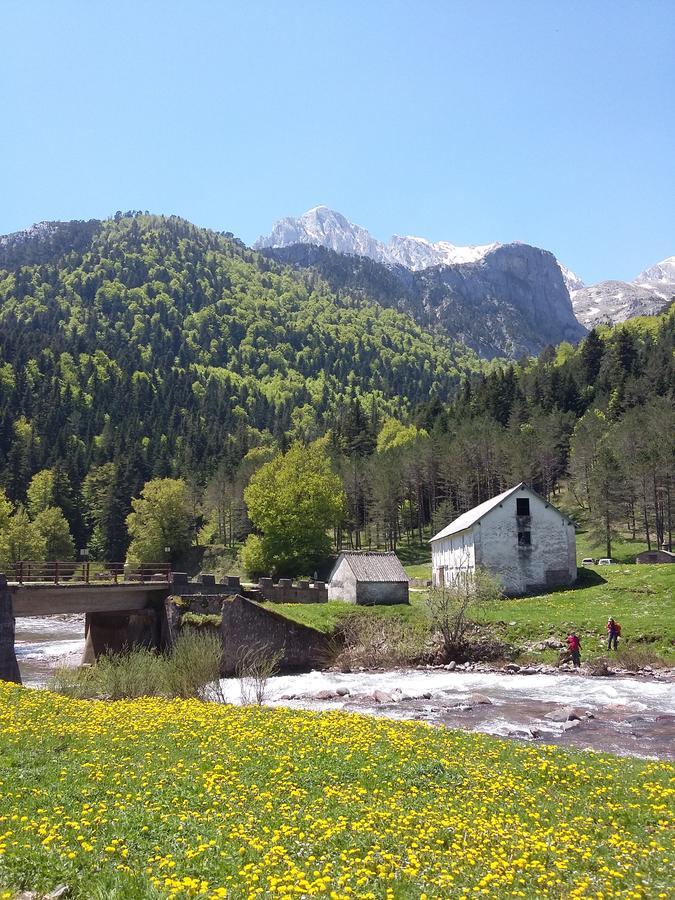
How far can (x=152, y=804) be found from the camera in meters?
11.1

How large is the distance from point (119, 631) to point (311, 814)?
3504cm

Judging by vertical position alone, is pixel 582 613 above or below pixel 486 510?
below

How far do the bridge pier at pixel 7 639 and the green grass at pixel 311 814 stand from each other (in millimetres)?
15272

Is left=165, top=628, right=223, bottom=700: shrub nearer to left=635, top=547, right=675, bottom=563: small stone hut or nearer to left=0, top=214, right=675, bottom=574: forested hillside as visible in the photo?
left=635, top=547, right=675, bottom=563: small stone hut

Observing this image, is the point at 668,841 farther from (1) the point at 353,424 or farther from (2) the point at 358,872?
(1) the point at 353,424

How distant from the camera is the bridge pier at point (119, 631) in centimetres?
4138

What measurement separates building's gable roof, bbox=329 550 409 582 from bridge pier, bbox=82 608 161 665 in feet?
49.6

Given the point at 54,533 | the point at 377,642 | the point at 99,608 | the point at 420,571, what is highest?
the point at 54,533

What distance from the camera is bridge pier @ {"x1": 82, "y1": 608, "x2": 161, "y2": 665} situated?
41.4m

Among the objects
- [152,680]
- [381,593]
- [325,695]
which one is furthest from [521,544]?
[152,680]

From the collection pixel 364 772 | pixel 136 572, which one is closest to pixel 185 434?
pixel 136 572

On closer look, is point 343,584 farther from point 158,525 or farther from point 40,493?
point 40,493

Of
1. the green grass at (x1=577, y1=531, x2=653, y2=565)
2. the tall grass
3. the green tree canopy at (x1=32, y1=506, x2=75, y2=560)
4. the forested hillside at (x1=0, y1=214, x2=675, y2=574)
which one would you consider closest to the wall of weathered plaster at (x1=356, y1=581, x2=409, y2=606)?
the tall grass

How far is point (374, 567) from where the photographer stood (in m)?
50.8
